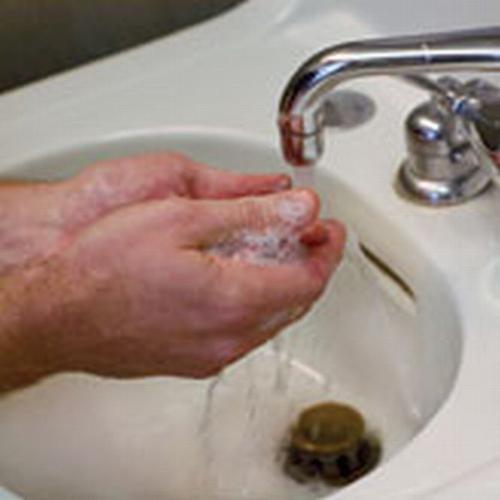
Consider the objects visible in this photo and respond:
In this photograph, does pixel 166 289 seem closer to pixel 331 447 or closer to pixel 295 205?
pixel 295 205

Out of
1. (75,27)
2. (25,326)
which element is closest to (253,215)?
(25,326)

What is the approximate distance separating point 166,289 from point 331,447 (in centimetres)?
20

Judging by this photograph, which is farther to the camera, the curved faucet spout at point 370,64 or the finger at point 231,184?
the finger at point 231,184

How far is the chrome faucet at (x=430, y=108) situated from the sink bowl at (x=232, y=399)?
5 cm

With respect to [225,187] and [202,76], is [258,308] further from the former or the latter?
[202,76]

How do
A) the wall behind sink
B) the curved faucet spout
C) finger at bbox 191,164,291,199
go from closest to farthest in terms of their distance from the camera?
1. the curved faucet spout
2. finger at bbox 191,164,291,199
3. the wall behind sink

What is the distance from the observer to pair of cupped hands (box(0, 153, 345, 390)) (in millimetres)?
517

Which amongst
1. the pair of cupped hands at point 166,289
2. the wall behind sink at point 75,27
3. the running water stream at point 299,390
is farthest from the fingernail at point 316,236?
the wall behind sink at point 75,27

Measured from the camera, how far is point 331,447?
0.67 meters

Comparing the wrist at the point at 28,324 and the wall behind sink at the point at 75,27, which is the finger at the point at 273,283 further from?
the wall behind sink at the point at 75,27

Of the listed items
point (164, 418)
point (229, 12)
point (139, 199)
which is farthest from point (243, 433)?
point (229, 12)

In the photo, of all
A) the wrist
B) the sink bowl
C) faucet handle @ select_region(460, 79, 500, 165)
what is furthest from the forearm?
faucet handle @ select_region(460, 79, 500, 165)

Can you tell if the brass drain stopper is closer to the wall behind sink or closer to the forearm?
the forearm

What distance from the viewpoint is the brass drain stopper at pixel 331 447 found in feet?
2.18
